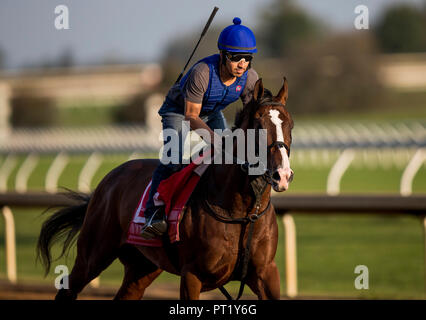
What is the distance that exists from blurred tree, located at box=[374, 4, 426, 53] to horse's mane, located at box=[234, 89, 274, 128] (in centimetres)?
5670

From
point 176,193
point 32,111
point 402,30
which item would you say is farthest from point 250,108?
point 402,30

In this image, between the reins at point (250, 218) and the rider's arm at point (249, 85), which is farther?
the rider's arm at point (249, 85)

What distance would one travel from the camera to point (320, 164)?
21.9 meters

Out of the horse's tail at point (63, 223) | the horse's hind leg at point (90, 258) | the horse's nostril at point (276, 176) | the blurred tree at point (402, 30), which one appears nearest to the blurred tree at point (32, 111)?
the blurred tree at point (402, 30)

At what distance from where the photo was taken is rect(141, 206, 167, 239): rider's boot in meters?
4.64

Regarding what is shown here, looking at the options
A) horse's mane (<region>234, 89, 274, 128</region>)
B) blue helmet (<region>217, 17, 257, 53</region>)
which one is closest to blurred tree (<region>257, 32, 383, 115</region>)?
blue helmet (<region>217, 17, 257, 53</region>)

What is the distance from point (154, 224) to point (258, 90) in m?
1.06

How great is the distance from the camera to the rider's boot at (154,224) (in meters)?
4.64

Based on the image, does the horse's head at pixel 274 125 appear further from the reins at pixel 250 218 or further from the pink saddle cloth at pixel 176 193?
the pink saddle cloth at pixel 176 193

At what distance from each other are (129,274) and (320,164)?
1681 centimetres

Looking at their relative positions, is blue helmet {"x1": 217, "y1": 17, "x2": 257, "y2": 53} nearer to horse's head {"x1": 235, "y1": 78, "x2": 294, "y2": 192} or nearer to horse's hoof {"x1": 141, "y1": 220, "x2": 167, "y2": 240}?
horse's head {"x1": 235, "y1": 78, "x2": 294, "y2": 192}

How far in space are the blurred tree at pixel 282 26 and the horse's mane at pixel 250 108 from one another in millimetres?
60726

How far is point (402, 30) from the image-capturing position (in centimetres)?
6016
